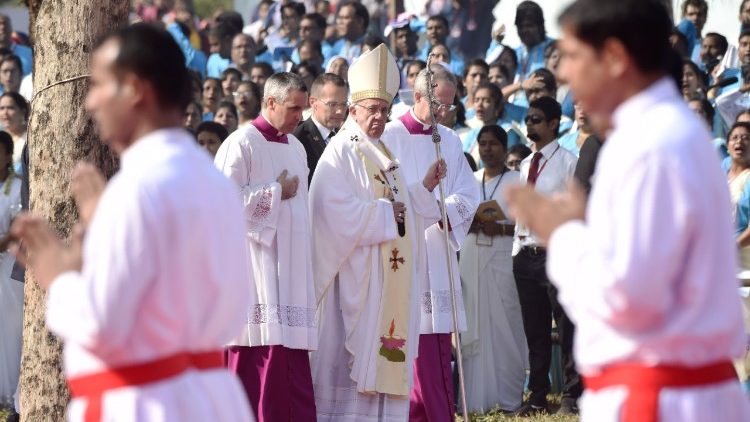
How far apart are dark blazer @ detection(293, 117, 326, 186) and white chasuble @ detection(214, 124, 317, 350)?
4.59ft

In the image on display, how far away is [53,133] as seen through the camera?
7.00 meters

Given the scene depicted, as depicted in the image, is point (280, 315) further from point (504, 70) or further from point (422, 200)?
point (504, 70)

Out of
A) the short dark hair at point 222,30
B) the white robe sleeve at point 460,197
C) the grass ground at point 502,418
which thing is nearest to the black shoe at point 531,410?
the grass ground at point 502,418

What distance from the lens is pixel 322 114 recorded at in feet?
32.8

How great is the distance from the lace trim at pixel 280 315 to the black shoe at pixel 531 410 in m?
2.47

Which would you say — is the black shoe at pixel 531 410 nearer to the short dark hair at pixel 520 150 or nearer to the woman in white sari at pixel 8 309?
the short dark hair at pixel 520 150

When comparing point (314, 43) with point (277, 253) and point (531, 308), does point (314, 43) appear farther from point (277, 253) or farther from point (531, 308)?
point (277, 253)

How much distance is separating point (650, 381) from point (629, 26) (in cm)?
91

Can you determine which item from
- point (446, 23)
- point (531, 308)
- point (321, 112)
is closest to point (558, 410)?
point (531, 308)

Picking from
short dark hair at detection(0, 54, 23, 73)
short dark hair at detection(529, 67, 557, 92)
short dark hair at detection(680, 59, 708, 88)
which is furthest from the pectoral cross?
short dark hair at detection(0, 54, 23, 73)

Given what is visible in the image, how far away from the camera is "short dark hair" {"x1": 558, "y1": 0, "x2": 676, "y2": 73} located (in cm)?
359

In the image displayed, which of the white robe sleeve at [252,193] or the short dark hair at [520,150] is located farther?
the short dark hair at [520,150]

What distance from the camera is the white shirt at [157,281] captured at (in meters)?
3.53

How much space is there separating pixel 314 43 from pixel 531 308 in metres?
5.59
